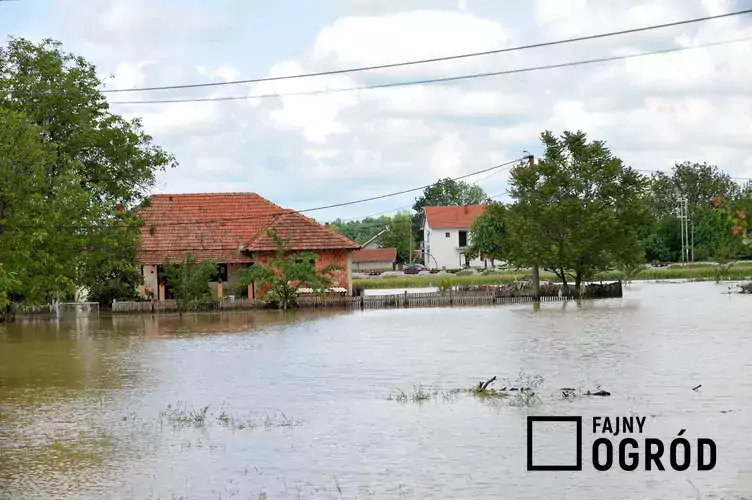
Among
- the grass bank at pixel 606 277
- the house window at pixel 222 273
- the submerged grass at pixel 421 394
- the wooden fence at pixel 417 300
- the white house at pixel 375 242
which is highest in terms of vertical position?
the white house at pixel 375 242

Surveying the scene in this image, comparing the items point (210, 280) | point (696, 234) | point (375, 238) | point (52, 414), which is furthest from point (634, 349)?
point (375, 238)

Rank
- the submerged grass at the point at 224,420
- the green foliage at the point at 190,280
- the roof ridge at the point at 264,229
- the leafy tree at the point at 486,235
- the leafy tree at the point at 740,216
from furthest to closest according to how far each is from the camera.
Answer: the leafy tree at the point at 486,235, the roof ridge at the point at 264,229, the green foliage at the point at 190,280, the submerged grass at the point at 224,420, the leafy tree at the point at 740,216

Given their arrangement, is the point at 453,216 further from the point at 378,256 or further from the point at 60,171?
the point at 60,171

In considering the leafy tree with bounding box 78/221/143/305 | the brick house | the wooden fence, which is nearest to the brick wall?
the brick house

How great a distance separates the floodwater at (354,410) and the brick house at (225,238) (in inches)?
714

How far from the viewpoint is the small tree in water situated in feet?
174

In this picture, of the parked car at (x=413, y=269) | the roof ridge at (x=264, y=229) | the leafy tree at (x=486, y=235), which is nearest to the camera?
the roof ridge at (x=264, y=229)

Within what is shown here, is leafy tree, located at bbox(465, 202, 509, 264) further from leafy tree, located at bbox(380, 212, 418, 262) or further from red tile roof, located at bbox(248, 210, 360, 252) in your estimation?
red tile roof, located at bbox(248, 210, 360, 252)

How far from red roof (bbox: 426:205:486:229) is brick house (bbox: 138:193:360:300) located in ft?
193

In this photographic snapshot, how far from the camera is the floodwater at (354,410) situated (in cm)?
1402

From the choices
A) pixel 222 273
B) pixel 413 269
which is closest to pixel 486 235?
pixel 413 269

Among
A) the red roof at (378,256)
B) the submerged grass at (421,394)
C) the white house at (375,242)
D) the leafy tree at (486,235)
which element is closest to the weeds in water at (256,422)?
the submerged grass at (421,394)

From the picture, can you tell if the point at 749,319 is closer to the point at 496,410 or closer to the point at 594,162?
the point at 594,162

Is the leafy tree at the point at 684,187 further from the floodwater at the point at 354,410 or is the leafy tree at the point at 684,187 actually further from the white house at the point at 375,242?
the floodwater at the point at 354,410
